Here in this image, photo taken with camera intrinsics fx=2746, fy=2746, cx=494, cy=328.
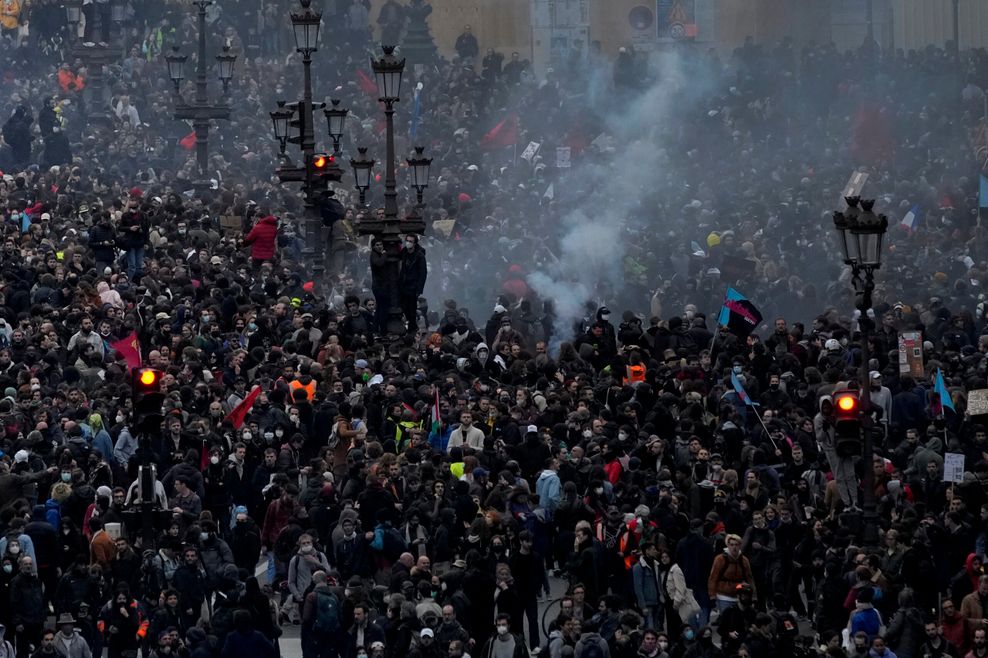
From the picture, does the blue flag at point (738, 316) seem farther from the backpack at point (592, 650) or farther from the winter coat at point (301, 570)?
the backpack at point (592, 650)

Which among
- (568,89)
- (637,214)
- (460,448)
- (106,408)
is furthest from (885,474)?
(568,89)

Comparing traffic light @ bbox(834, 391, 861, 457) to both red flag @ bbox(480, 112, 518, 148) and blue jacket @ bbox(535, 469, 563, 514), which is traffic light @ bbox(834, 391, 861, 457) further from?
red flag @ bbox(480, 112, 518, 148)

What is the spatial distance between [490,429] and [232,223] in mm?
13617

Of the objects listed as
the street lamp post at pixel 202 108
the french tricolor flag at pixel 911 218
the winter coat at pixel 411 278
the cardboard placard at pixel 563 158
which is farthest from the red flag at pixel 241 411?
the cardboard placard at pixel 563 158

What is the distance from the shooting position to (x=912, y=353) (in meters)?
29.3

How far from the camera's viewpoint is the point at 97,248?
36406mm

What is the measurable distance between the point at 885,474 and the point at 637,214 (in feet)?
71.1

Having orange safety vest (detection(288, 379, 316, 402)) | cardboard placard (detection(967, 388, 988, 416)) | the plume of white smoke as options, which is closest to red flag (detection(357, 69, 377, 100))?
the plume of white smoke

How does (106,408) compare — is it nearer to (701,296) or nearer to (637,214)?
(701,296)

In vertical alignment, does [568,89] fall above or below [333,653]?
above

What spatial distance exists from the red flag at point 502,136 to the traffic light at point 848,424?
30496 millimetres

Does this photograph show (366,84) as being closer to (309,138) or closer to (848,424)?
(309,138)

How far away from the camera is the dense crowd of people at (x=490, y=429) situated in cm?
2300

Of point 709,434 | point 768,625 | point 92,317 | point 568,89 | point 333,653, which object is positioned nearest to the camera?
point 768,625
